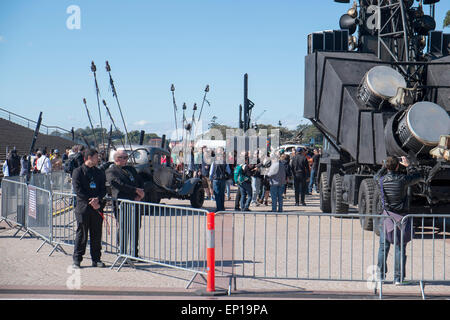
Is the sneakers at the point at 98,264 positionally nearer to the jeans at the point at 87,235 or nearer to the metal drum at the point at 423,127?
the jeans at the point at 87,235

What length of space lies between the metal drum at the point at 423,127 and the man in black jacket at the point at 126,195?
5.13 meters

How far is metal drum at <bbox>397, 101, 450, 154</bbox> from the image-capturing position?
10688 millimetres

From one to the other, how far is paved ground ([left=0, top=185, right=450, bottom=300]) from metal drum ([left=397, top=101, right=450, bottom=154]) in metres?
3.78

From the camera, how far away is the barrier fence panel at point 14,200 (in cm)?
1134

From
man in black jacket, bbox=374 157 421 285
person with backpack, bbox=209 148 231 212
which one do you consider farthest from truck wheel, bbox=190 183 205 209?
man in black jacket, bbox=374 157 421 285

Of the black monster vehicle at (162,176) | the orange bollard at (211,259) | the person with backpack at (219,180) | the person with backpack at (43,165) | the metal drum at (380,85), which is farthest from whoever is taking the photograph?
the person with backpack at (43,165)

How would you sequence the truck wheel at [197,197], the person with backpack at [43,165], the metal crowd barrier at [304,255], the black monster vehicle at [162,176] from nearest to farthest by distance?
the metal crowd barrier at [304,255]
the black monster vehicle at [162,176]
the truck wheel at [197,197]
the person with backpack at [43,165]

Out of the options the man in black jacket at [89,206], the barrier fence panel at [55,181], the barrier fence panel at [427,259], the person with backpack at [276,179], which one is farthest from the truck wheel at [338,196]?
the man in black jacket at [89,206]

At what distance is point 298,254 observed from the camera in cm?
898

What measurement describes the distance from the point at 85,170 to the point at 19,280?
1.83 meters

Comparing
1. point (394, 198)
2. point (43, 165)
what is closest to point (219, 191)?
point (394, 198)

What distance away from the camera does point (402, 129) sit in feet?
36.0
